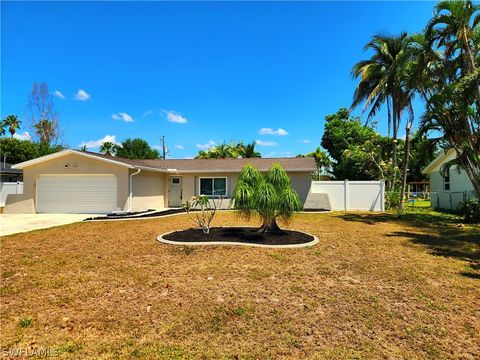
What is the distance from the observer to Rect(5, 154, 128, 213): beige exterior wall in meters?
15.3

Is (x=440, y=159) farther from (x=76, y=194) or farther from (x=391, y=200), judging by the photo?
(x=76, y=194)

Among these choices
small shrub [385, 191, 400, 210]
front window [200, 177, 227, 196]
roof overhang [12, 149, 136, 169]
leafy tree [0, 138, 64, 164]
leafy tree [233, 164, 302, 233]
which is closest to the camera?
leafy tree [233, 164, 302, 233]

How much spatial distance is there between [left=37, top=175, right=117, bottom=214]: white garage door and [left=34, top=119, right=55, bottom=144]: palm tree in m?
25.7

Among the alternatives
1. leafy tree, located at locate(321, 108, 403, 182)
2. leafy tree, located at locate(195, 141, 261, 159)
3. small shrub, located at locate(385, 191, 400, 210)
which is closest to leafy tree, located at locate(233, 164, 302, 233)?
small shrub, located at locate(385, 191, 400, 210)

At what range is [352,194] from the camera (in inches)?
705

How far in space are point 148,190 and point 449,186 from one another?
1951cm

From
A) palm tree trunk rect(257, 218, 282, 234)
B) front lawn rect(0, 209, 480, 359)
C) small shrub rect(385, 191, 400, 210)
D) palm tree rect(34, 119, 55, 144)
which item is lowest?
front lawn rect(0, 209, 480, 359)

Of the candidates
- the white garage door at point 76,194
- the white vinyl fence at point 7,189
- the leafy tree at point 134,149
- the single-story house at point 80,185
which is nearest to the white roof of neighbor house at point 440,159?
the single-story house at point 80,185

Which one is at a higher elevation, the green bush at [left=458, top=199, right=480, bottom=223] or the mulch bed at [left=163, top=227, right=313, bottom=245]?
the green bush at [left=458, top=199, right=480, bottom=223]

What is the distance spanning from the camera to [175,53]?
15.4 m

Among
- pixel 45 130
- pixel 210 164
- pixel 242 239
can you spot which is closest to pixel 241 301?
pixel 242 239

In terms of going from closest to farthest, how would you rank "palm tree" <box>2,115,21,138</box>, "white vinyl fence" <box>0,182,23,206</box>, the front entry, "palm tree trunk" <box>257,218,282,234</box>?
"palm tree trunk" <box>257,218,282,234</box> < the front entry < "white vinyl fence" <box>0,182,23,206</box> < "palm tree" <box>2,115,21,138</box>

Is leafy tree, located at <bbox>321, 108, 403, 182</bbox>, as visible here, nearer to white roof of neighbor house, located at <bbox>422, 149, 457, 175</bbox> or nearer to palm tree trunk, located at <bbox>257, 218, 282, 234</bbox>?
white roof of neighbor house, located at <bbox>422, 149, 457, 175</bbox>

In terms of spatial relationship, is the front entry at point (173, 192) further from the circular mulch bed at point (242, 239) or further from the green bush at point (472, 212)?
the green bush at point (472, 212)
